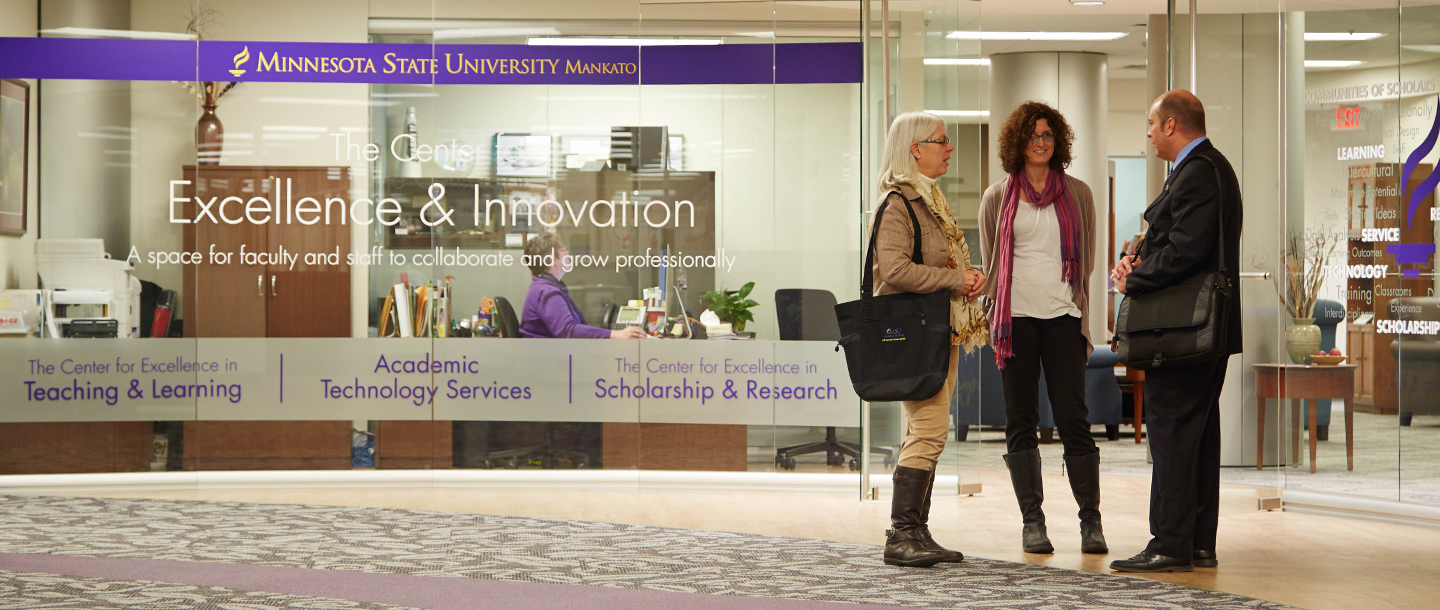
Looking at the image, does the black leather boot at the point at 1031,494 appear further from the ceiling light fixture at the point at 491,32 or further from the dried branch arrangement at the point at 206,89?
the dried branch arrangement at the point at 206,89

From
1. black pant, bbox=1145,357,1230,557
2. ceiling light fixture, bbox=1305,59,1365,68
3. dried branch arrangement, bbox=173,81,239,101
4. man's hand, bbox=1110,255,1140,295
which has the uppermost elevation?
ceiling light fixture, bbox=1305,59,1365,68

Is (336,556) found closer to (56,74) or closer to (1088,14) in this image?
(56,74)

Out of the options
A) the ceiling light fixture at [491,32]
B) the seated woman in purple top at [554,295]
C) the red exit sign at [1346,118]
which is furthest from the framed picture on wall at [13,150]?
the red exit sign at [1346,118]

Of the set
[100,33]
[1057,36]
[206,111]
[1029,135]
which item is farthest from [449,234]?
[1057,36]

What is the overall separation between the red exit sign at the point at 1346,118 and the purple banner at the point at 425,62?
7.32 ft

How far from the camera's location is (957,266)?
3.64 meters

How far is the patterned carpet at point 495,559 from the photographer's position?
320 centimetres

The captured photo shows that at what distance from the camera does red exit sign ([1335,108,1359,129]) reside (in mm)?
5225

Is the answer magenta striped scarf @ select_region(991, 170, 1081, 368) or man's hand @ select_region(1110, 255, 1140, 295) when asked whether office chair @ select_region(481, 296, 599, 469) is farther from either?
man's hand @ select_region(1110, 255, 1140, 295)

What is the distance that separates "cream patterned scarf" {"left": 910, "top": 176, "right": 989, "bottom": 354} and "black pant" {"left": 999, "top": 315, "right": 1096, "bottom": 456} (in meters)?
0.23

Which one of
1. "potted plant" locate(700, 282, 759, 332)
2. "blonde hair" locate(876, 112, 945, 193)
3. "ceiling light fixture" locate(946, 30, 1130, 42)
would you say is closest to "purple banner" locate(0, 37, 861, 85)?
"potted plant" locate(700, 282, 759, 332)

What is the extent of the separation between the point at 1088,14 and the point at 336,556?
6.70m

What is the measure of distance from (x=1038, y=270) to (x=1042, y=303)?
0.11 metres

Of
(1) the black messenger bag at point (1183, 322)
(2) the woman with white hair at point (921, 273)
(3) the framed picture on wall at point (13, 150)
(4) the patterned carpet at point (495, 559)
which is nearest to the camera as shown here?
(4) the patterned carpet at point (495, 559)
